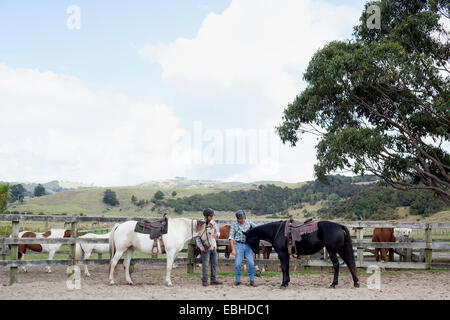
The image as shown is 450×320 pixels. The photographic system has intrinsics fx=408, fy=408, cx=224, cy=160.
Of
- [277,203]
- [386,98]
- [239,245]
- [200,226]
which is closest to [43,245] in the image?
[200,226]

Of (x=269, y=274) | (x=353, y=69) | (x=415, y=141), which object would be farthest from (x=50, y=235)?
(x=415, y=141)

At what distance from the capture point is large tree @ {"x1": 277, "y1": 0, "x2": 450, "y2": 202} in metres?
15.2

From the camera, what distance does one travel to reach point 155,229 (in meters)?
9.45

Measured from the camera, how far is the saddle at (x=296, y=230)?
8.97 metres

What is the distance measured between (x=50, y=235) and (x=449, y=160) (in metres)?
15.8

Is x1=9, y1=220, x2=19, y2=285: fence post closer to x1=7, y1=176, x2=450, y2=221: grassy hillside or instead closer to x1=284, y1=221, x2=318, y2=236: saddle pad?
x1=284, y1=221, x2=318, y2=236: saddle pad

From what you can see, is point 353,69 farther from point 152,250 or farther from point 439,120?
point 152,250

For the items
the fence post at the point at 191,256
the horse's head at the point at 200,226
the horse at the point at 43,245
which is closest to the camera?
the horse's head at the point at 200,226

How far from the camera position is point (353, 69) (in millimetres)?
15562

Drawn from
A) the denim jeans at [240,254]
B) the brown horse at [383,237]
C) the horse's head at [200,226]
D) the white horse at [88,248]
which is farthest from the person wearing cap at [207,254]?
the brown horse at [383,237]

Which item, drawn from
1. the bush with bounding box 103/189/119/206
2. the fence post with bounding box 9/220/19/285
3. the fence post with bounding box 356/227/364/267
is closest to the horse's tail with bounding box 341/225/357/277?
the fence post with bounding box 356/227/364/267

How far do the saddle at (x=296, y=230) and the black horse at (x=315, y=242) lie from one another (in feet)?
0.28

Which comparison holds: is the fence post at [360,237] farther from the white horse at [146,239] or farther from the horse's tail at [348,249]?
the white horse at [146,239]

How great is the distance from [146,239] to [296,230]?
346 centimetres
